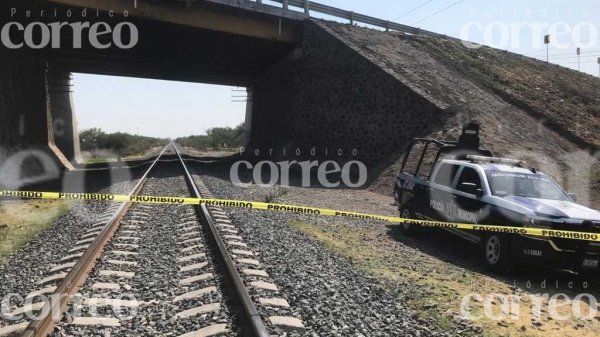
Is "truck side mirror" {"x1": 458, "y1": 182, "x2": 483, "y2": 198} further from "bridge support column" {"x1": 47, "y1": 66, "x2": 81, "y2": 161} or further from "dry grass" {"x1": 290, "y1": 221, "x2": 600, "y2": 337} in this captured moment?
"bridge support column" {"x1": 47, "y1": 66, "x2": 81, "y2": 161}

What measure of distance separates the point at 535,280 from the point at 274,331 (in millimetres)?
4768

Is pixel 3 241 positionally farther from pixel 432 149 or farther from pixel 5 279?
pixel 432 149

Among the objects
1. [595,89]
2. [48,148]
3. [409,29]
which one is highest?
[409,29]

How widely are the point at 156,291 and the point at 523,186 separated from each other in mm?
6242

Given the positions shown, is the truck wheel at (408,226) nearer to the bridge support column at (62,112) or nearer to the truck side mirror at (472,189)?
the truck side mirror at (472,189)

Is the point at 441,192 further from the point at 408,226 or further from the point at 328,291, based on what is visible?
the point at 328,291

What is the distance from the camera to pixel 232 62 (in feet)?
107

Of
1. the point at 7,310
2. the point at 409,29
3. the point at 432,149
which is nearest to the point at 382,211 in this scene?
the point at 432,149

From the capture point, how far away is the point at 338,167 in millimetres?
23219

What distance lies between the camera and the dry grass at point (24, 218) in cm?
860

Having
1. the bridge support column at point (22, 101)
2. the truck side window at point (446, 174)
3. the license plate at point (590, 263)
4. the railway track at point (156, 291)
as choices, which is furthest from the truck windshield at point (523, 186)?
the bridge support column at point (22, 101)

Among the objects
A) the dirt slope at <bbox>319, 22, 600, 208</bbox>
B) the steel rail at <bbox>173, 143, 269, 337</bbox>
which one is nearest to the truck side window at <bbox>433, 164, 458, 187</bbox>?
the steel rail at <bbox>173, 143, 269, 337</bbox>

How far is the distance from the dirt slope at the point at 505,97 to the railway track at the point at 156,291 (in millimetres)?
11515

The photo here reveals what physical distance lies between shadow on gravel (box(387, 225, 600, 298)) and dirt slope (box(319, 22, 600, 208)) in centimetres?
823
